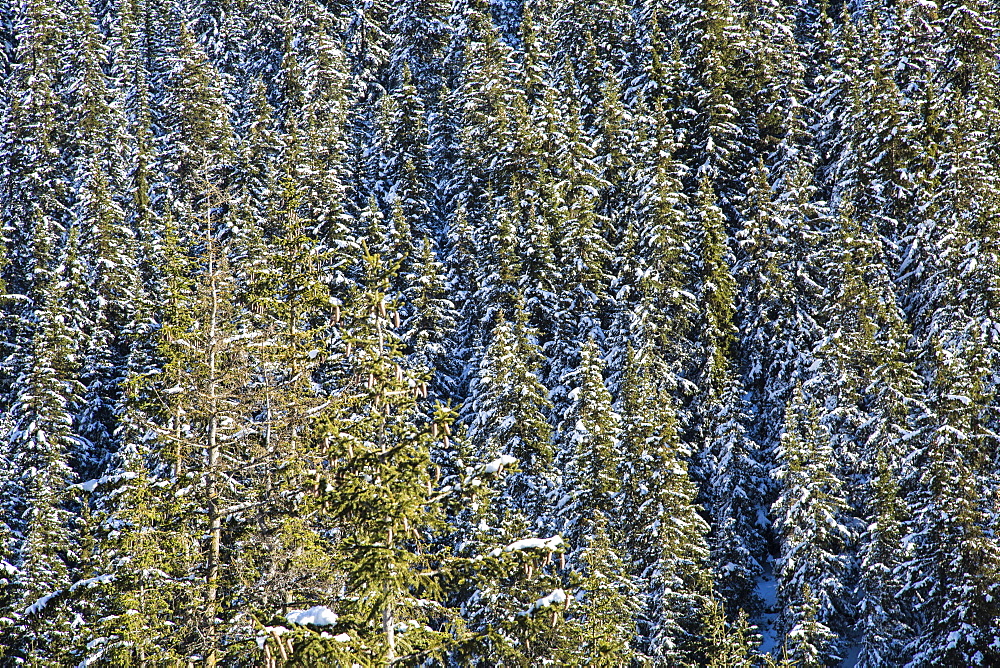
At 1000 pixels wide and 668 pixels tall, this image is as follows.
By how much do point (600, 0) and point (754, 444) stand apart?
42.7 metres

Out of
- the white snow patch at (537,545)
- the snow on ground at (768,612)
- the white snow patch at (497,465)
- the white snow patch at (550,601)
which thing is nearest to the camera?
the white snow patch at (497,465)

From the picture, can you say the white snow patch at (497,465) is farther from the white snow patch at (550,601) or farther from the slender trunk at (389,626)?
the slender trunk at (389,626)

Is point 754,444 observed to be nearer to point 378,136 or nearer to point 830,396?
point 830,396

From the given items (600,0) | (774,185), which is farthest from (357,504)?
(600,0)

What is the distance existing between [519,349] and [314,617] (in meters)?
22.9

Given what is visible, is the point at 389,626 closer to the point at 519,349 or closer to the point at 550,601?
the point at 550,601

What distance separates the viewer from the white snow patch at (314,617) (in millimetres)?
11148

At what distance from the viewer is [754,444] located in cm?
3375

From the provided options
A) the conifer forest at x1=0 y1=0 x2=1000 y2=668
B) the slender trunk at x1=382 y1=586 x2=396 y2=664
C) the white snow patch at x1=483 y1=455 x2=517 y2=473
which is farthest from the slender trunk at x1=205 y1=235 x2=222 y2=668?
the white snow patch at x1=483 y1=455 x2=517 y2=473

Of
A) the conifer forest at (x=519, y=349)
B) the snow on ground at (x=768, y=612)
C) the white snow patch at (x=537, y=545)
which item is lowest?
the snow on ground at (x=768, y=612)

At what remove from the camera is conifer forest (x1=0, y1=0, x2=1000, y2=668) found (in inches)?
514

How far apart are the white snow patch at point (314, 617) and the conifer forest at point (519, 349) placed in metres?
0.07

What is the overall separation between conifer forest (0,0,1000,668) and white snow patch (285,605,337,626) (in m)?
0.07

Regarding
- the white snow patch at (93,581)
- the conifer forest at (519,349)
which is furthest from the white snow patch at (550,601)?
the white snow patch at (93,581)
